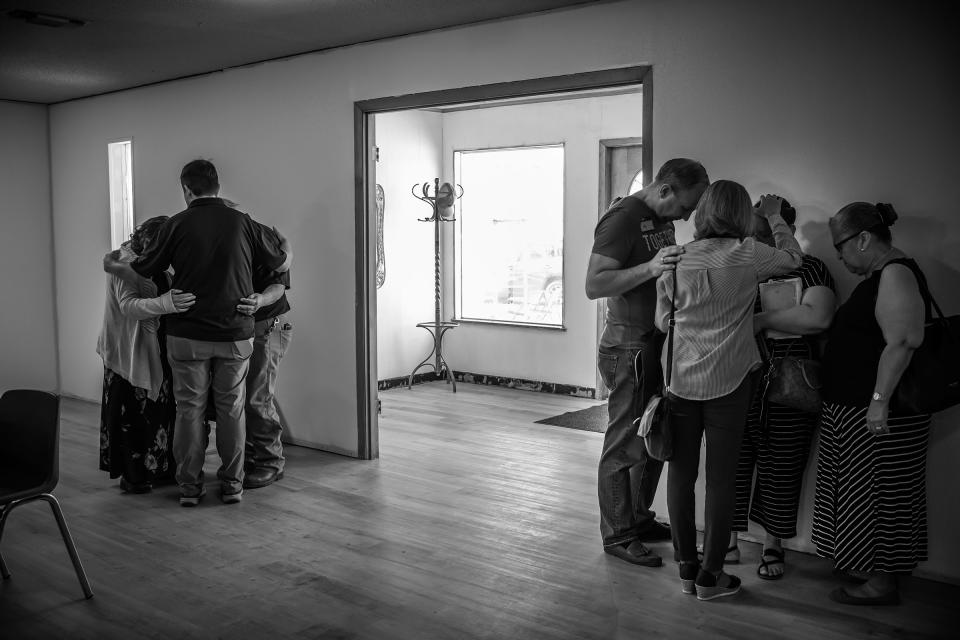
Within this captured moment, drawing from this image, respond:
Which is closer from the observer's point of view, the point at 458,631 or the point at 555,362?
the point at 458,631

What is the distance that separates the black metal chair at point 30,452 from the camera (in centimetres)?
318

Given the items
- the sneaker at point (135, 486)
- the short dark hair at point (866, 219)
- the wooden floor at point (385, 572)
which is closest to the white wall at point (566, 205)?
the wooden floor at point (385, 572)

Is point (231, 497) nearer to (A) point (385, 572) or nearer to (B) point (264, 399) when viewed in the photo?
(B) point (264, 399)

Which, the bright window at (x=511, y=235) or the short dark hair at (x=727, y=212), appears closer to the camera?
the short dark hair at (x=727, y=212)

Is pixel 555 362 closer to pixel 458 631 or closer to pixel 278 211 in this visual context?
pixel 278 211

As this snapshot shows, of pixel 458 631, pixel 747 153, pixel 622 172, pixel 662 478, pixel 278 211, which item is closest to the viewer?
pixel 458 631

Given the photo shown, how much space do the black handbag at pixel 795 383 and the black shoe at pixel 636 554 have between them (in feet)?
2.70

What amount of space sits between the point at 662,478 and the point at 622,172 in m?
3.88

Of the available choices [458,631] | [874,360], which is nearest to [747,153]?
[874,360]

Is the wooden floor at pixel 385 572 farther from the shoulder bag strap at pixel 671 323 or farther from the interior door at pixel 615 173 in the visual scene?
the interior door at pixel 615 173

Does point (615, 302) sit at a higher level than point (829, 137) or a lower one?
lower

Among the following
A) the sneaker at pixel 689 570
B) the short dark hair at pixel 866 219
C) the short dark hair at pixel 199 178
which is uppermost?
the short dark hair at pixel 199 178

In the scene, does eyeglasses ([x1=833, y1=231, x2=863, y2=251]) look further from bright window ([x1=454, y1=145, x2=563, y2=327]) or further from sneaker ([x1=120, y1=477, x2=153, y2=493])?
bright window ([x1=454, y1=145, x2=563, y2=327])

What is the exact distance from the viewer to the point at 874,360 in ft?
10.6
